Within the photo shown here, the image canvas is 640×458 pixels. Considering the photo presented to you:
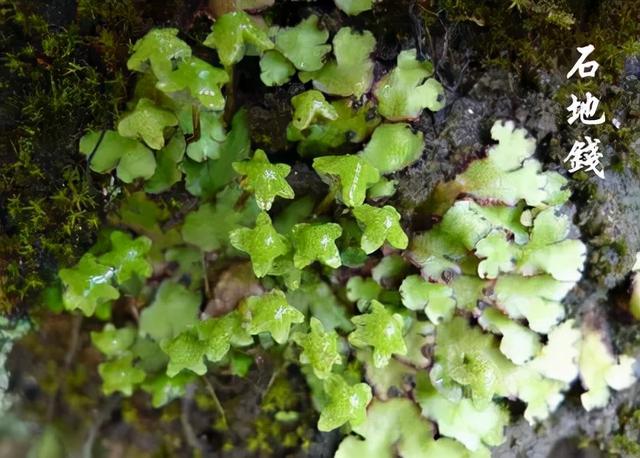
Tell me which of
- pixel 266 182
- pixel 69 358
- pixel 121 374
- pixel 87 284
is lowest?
pixel 69 358

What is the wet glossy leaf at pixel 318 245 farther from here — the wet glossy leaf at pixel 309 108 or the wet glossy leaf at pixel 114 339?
the wet glossy leaf at pixel 114 339

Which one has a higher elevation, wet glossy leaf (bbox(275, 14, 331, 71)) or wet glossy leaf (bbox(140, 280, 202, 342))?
wet glossy leaf (bbox(275, 14, 331, 71))

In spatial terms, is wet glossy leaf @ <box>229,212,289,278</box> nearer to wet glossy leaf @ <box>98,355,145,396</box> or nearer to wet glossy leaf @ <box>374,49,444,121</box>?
wet glossy leaf @ <box>374,49,444,121</box>

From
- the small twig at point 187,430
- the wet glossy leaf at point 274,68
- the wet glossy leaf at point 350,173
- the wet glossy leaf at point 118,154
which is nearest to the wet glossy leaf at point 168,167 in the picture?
the wet glossy leaf at point 118,154

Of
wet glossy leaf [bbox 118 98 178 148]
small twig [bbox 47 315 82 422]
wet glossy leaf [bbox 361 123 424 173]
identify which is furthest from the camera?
small twig [bbox 47 315 82 422]

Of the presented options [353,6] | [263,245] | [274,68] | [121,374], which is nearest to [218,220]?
[263,245]

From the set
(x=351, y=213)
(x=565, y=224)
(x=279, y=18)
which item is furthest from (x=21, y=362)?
(x=565, y=224)

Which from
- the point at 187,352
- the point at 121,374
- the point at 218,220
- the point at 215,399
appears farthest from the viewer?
the point at 215,399

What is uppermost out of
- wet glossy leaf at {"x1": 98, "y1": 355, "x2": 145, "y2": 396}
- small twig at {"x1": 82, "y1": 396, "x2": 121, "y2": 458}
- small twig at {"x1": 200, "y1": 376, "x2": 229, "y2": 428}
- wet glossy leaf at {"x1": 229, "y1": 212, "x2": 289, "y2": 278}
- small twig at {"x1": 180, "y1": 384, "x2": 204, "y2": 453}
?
wet glossy leaf at {"x1": 229, "y1": 212, "x2": 289, "y2": 278}

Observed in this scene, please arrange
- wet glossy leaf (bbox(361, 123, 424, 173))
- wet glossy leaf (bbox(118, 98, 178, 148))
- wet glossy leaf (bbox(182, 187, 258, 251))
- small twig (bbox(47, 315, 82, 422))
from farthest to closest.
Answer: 1. small twig (bbox(47, 315, 82, 422))
2. wet glossy leaf (bbox(182, 187, 258, 251))
3. wet glossy leaf (bbox(361, 123, 424, 173))
4. wet glossy leaf (bbox(118, 98, 178, 148))

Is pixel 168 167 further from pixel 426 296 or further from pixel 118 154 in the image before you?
pixel 426 296

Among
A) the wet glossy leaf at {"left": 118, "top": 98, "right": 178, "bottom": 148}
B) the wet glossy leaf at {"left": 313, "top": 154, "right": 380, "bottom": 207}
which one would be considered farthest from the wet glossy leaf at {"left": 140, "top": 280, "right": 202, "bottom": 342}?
the wet glossy leaf at {"left": 313, "top": 154, "right": 380, "bottom": 207}
